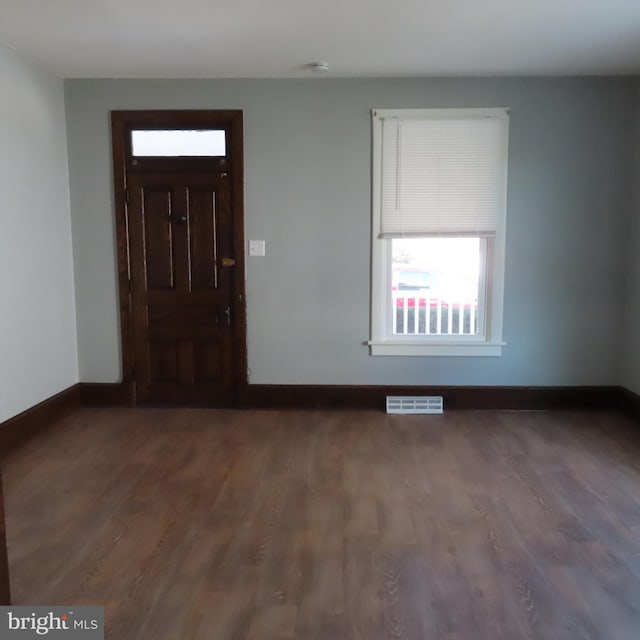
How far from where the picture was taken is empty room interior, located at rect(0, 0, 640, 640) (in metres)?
3.54

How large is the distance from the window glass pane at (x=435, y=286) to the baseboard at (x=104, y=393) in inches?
88.9

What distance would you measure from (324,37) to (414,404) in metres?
2.71

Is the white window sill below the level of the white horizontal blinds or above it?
below

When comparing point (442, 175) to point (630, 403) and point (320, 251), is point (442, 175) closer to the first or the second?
point (320, 251)

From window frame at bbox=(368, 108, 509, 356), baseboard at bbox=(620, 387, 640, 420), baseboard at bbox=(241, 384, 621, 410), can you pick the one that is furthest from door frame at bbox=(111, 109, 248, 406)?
baseboard at bbox=(620, 387, 640, 420)

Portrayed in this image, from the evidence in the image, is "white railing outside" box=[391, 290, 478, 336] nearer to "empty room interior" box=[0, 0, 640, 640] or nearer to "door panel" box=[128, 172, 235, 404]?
"empty room interior" box=[0, 0, 640, 640]

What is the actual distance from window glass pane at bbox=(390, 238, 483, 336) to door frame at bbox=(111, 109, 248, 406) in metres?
1.23

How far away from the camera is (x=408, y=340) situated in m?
4.50

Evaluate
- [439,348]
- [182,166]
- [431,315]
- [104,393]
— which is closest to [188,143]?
[182,166]

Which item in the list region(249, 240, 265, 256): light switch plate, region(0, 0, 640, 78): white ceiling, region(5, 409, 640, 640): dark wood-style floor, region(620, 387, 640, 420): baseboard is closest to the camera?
region(5, 409, 640, 640): dark wood-style floor

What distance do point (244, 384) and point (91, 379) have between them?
1.26 meters

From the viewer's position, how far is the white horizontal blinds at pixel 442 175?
14.1 ft

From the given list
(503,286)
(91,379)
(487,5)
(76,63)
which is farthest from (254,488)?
(76,63)

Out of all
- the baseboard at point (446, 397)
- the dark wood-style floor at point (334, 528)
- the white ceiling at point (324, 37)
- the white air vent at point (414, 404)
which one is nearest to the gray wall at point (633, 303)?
the baseboard at point (446, 397)
